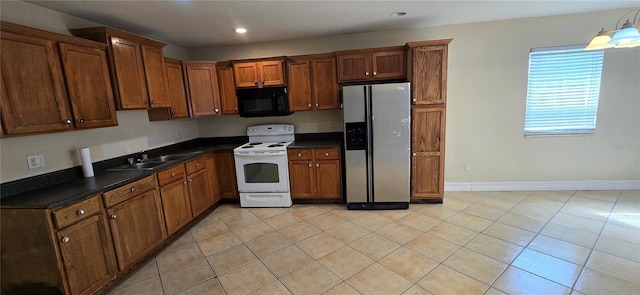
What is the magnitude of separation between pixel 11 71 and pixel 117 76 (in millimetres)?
802

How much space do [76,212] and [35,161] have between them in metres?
0.73

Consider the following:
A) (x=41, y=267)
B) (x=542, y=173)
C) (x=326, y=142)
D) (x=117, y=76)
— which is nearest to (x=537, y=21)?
(x=542, y=173)

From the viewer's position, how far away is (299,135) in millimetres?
4223

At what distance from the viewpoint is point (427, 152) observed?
11.4ft

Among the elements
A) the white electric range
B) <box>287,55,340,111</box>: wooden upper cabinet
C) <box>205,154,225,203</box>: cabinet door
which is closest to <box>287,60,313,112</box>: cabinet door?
<box>287,55,340,111</box>: wooden upper cabinet

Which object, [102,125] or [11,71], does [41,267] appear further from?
[11,71]

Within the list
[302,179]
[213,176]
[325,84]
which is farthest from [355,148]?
[213,176]

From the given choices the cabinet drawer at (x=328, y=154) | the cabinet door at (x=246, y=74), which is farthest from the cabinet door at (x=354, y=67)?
the cabinet door at (x=246, y=74)

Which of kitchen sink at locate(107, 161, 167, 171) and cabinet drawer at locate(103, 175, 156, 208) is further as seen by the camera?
kitchen sink at locate(107, 161, 167, 171)

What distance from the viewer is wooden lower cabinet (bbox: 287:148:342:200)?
3662 mm

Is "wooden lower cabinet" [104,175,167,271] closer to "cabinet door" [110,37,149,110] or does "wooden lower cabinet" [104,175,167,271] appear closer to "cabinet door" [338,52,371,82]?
"cabinet door" [110,37,149,110]

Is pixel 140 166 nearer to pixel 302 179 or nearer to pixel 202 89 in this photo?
pixel 202 89

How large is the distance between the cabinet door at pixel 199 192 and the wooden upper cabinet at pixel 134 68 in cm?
95

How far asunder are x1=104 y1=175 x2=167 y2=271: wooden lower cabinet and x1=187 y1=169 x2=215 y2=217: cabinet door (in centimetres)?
54
